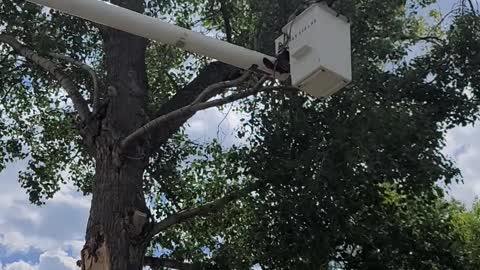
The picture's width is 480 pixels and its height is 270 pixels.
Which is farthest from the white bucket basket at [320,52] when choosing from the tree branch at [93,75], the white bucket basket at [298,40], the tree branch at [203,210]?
the tree branch at [203,210]

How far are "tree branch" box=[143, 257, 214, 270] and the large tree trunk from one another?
53.6 inches

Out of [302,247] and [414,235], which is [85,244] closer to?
[302,247]

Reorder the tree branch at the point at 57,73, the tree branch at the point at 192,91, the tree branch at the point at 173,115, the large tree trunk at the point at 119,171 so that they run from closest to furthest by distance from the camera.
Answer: the large tree trunk at the point at 119,171
the tree branch at the point at 173,115
the tree branch at the point at 57,73
the tree branch at the point at 192,91

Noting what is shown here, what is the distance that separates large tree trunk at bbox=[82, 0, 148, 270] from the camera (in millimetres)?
5379

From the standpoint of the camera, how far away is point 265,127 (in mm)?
7051

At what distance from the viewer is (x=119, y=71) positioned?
258 inches

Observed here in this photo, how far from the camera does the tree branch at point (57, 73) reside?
20.4 ft

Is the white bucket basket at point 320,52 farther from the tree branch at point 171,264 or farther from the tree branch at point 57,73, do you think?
the tree branch at point 171,264

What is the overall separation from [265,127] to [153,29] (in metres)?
4.16

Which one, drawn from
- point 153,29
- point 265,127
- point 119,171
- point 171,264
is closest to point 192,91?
point 265,127

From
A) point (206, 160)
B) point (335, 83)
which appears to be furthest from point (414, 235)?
point (335, 83)

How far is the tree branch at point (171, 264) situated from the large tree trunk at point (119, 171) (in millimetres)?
1362

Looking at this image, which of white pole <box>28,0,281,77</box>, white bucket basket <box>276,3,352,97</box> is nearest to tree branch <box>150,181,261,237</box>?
white pole <box>28,0,281,77</box>

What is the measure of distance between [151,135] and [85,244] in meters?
1.33
